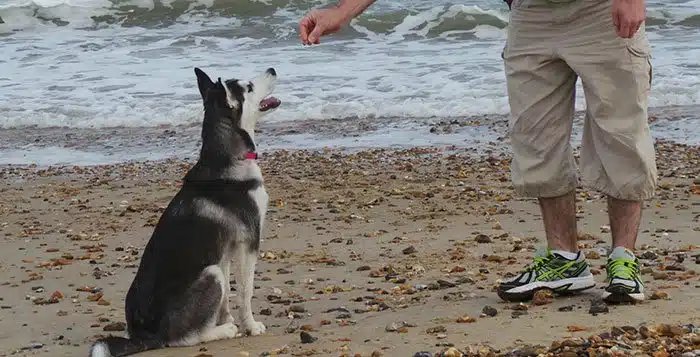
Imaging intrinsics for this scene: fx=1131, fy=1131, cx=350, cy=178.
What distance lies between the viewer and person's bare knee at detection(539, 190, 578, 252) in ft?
17.3

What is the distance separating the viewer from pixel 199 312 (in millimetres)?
4992

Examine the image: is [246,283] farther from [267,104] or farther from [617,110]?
[617,110]

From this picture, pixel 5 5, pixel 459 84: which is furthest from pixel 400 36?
pixel 5 5

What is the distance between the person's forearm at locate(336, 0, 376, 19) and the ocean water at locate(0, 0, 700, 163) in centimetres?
631

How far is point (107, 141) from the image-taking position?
12.4 metres

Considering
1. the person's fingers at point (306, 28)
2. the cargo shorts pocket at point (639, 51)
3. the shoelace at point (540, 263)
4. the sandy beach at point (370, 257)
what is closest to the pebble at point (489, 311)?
the sandy beach at point (370, 257)

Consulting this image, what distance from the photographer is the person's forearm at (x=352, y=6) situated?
4.91 metres

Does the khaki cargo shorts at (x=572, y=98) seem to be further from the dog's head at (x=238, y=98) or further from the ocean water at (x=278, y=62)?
the ocean water at (x=278, y=62)

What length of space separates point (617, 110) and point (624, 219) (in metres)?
0.53

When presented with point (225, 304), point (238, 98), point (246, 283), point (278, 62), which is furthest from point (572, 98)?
point (278, 62)

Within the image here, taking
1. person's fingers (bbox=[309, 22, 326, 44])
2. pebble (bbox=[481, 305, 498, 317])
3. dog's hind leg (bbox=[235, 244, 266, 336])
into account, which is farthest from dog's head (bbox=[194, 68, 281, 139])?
pebble (bbox=[481, 305, 498, 317])

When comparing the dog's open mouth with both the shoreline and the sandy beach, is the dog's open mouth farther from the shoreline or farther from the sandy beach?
the shoreline

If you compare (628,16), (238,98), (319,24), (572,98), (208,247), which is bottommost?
(208,247)

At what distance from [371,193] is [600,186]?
151 inches
